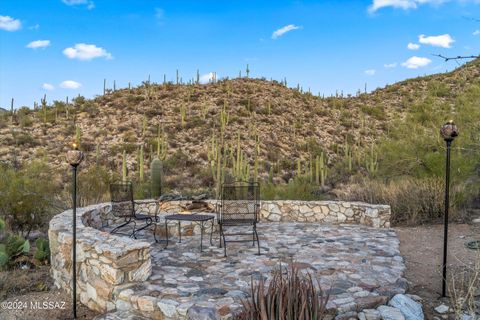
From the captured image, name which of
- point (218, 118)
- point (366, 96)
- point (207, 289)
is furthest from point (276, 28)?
point (207, 289)

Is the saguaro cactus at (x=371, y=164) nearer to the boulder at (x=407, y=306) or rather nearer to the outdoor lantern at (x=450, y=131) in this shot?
the outdoor lantern at (x=450, y=131)

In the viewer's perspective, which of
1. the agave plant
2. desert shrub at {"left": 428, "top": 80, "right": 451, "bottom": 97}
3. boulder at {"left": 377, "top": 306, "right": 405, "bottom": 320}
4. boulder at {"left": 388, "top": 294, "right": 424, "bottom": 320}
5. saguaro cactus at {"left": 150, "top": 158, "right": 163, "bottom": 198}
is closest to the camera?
the agave plant

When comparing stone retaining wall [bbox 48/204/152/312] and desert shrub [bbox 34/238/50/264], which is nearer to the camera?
stone retaining wall [bbox 48/204/152/312]

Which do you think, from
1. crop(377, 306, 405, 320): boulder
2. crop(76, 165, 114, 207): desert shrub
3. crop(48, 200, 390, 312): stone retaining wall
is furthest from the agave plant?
crop(76, 165, 114, 207): desert shrub

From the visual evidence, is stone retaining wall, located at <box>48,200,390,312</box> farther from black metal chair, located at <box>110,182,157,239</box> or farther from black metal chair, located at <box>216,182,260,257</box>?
black metal chair, located at <box>216,182,260,257</box>

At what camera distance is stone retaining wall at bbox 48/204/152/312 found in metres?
4.43

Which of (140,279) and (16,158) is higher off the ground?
(16,158)

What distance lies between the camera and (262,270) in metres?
5.28

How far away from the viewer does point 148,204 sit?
9008 mm

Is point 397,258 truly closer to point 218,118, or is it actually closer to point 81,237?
point 81,237

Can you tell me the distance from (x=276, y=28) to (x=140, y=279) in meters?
22.0

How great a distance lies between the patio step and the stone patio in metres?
0.06

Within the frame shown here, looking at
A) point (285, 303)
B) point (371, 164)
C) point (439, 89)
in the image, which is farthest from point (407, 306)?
point (439, 89)

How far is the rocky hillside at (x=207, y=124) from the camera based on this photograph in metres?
19.9
